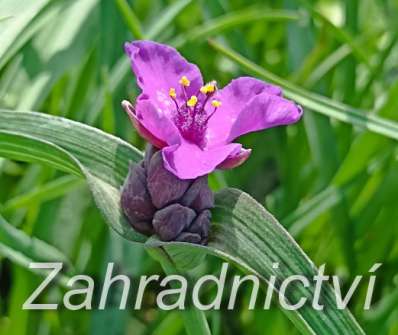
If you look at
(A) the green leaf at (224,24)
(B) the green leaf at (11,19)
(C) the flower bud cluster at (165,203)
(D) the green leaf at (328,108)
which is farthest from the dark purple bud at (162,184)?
(A) the green leaf at (224,24)

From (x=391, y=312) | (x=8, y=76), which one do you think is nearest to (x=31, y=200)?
(x=8, y=76)

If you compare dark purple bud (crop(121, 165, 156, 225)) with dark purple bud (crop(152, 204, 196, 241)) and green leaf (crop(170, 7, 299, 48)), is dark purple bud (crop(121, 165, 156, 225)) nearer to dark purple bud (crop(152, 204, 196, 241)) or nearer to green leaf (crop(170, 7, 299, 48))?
dark purple bud (crop(152, 204, 196, 241))

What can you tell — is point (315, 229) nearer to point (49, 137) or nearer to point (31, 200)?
point (31, 200)

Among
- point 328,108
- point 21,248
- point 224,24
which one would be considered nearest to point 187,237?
point 21,248

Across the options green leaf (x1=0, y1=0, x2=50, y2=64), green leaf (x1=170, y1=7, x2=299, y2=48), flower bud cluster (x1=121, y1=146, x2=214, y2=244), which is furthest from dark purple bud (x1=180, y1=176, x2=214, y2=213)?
green leaf (x1=170, y1=7, x2=299, y2=48)

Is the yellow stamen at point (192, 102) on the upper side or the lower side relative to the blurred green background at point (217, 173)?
lower

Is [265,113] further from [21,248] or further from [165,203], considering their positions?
[21,248]

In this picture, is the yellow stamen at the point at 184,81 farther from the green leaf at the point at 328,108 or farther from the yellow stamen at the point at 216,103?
the green leaf at the point at 328,108
